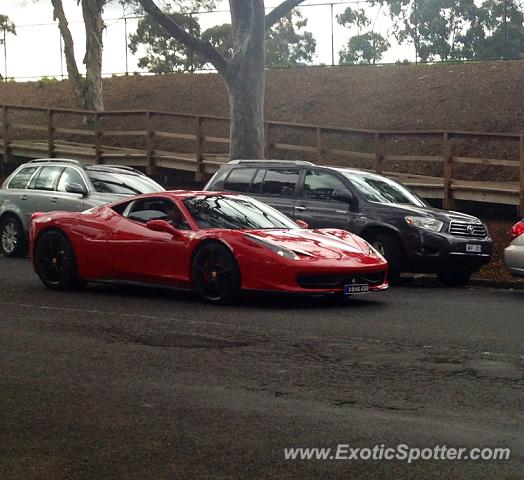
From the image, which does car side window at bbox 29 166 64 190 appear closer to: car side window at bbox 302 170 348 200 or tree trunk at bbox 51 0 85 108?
car side window at bbox 302 170 348 200

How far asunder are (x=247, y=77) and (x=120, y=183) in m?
5.04

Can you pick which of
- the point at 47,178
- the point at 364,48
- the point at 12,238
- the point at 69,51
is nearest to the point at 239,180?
the point at 47,178

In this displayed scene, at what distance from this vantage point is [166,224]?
1419 cm

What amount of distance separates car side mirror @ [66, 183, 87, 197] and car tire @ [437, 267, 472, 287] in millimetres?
6465

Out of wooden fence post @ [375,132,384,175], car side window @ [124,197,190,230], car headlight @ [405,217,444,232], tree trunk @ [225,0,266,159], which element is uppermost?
tree trunk @ [225,0,266,159]

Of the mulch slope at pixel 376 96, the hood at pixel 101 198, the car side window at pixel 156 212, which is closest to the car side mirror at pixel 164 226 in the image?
the car side window at pixel 156 212

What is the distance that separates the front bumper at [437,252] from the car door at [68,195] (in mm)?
6102

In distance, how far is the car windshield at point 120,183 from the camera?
2083cm

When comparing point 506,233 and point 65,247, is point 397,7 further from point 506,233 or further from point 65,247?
point 65,247

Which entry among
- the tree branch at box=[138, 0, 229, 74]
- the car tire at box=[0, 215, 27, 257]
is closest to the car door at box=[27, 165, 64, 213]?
the car tire at box=[0, 215, 27, 257]

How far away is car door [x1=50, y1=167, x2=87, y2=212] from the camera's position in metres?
20.8

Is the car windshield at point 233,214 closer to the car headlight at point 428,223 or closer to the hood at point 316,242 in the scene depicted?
the hood at point 316,242

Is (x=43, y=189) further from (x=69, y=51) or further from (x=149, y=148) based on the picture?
(x=69, y=51)

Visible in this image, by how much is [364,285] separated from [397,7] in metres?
35.6
